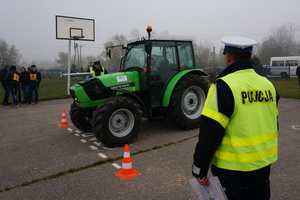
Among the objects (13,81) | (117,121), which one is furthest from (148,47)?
(13,81)

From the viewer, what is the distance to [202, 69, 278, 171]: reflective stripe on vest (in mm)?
1764

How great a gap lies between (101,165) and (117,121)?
112 centimetres

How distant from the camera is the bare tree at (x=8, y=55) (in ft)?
201

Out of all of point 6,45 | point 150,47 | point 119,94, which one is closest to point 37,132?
point 119,94

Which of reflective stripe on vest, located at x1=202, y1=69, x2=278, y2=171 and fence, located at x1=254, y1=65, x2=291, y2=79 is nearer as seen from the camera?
reflective stripe on vest, located at x1=202, y1=69, x2=278, y2=171

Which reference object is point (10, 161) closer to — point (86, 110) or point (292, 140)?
point (86, 110)

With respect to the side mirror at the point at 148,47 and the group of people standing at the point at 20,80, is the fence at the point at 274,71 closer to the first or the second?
the group of people standing at the point at 20,80

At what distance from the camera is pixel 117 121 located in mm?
4910

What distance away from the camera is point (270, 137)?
74.8 inches

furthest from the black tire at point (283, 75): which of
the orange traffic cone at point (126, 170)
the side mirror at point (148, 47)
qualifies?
the orange traffic cone at point (126, 170)

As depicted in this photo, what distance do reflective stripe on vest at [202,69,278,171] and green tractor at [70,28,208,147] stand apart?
10.2 ft

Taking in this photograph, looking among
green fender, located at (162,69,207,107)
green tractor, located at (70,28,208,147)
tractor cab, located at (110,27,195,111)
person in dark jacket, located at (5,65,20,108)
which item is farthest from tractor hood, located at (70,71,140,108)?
person in dark jacket, located at (5,65,20,108)

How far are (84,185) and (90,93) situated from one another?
87.0 inches

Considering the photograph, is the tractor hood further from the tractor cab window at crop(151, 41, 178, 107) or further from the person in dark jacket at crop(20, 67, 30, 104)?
the person in dark jacket at crop(20, 67, 30, 104)
